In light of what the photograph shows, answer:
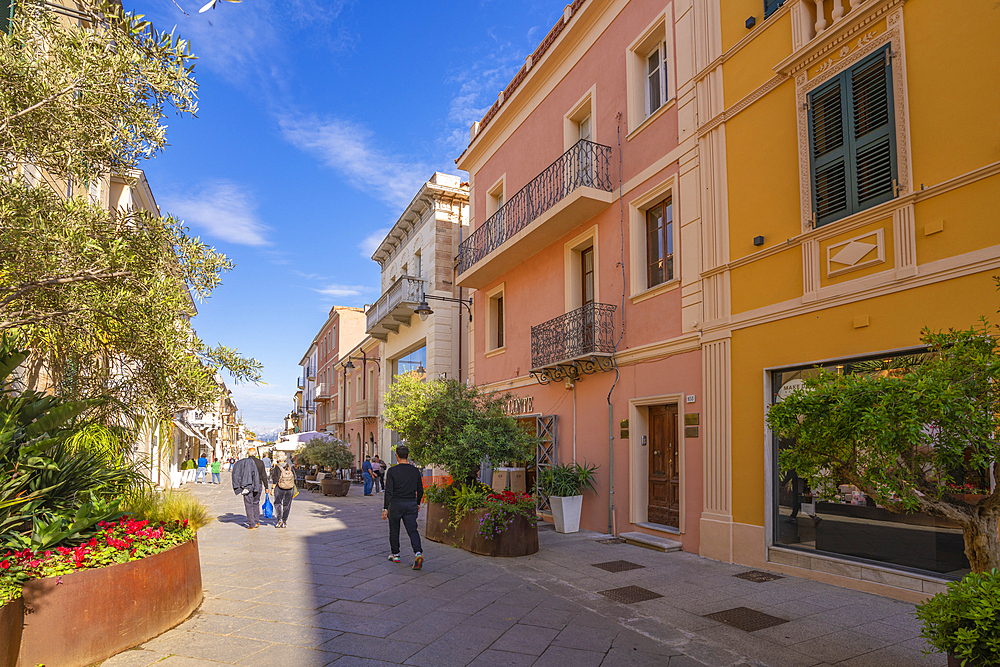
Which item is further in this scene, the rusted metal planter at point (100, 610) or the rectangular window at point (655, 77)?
the rectangular window at point (655, 77)

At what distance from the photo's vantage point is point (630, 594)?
7070 millimetres

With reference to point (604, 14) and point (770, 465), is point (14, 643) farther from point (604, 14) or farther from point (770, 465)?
point (604, 14)

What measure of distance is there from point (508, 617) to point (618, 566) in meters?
3.03

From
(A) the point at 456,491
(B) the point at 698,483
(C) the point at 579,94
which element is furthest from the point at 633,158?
(A) the point at 456,491

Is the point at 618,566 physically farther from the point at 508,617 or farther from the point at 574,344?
the point at 574,344

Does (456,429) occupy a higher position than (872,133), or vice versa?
(872,133)

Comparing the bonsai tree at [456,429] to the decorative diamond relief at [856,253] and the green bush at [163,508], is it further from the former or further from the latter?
the decorative diamond relief at [856,253]

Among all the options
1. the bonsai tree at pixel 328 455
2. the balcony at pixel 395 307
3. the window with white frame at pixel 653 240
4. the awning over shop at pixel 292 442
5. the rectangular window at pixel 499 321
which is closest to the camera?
the window with white frame at pixel 653 240

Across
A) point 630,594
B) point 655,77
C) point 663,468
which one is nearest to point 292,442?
point 663,468

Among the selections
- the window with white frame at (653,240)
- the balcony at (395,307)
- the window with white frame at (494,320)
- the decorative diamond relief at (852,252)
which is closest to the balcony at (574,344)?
the window with white frame at (653,240)

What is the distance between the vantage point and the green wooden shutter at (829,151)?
25.0 ft

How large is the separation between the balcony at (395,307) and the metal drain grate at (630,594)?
48.6ft

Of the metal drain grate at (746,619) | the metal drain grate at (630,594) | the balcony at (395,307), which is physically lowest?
the metal drain grate at (630,594)

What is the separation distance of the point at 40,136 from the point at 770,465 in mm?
8421
